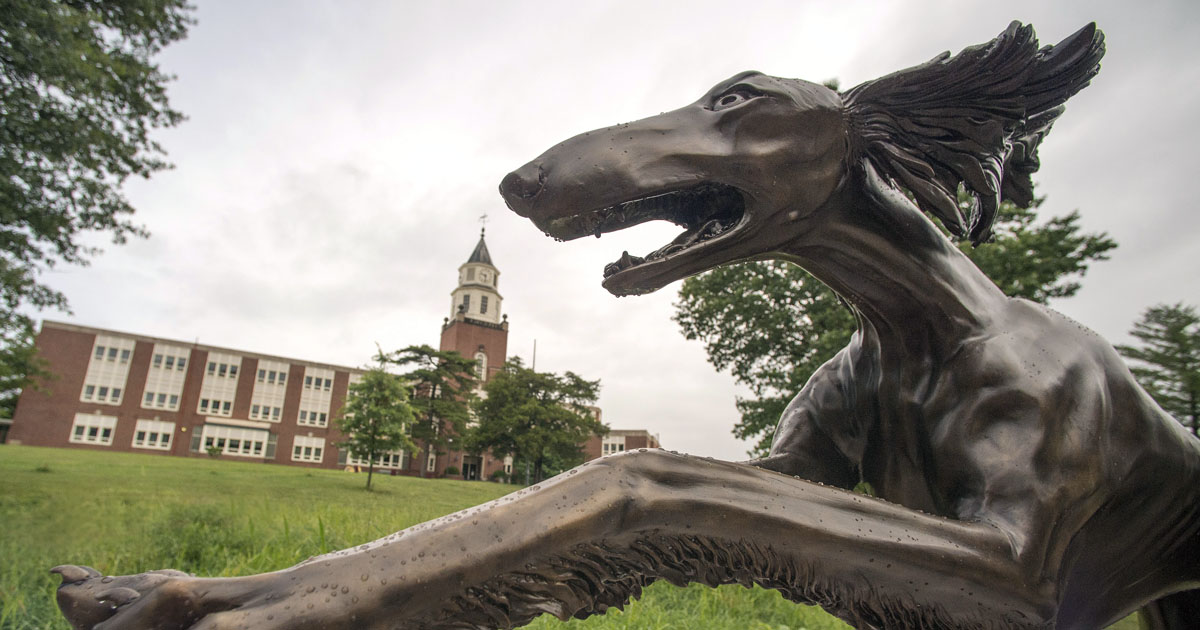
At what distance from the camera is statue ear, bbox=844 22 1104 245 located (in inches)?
66.9

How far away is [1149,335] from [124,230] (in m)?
29.5

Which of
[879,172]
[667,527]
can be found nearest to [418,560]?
[667,527]

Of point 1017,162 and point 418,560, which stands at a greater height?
point 1017,162

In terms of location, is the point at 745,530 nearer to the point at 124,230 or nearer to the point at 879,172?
the point at 879,172

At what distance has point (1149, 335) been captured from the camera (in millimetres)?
22531

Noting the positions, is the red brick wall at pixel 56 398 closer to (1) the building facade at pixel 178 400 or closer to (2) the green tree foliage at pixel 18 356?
(1) the building facade at pixel 178 400

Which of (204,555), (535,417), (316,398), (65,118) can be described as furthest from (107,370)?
(204,555)

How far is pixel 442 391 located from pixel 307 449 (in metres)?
17.2

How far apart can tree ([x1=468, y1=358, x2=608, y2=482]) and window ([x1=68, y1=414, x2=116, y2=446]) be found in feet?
96.6

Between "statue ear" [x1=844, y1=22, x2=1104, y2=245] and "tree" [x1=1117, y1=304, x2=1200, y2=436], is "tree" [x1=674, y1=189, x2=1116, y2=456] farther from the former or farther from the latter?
"statue ear" [x1=844, y1=22, x2=1104, y2=245]

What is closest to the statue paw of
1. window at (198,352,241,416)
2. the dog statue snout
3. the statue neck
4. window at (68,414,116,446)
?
the dog statue snout

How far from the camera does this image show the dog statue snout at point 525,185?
57.6 inches

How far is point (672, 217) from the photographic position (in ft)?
5.62

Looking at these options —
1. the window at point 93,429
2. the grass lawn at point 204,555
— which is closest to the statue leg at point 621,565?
the grass lawn at point 204,555
